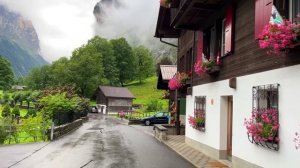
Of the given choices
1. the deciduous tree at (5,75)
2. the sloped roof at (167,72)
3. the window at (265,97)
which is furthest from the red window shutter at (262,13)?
the deciduous tree at (5,75)

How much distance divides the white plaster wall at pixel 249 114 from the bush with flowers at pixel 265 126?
167 millimetres

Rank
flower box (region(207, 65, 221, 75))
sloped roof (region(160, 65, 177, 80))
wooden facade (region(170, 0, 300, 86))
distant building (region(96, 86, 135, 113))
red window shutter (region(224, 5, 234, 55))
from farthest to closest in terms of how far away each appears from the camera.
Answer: distant building (region(96, 86, 135, 113)) → sloped roof (region(160, 65, 177, 80)) → flower box (region(207, 65, 221, 75)) → red window shutter (region(224, 5, 234, 55)) → wooden facade (region(170, 0, 300, 86))

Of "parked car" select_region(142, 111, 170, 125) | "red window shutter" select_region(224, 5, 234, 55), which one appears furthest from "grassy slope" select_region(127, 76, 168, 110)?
"red window shutter" select_region(224, 5, 234, 55)

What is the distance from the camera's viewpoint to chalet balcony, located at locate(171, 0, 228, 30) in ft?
45.5

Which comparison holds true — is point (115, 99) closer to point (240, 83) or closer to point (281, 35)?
point (240, 83)

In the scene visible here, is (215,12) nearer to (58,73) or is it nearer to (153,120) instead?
(153,120)

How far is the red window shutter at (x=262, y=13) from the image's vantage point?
31.0 feet

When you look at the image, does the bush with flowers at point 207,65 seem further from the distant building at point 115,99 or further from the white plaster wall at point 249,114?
the distant building at point 115,99

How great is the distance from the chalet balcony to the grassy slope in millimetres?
73169

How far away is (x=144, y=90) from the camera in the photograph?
10319 centimetres

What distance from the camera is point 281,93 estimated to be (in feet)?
28.2

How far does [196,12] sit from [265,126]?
23.8 ft

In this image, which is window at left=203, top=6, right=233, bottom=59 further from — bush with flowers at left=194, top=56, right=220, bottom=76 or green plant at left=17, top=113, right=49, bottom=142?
green plant at left=17, top=113, right=49, bottom=142

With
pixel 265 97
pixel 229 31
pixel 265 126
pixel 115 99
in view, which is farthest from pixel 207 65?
pixel 115 99
